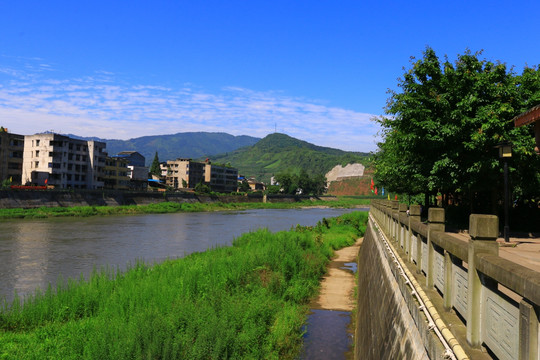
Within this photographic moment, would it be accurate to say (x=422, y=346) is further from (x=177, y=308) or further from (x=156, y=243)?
(x=156, y=243)

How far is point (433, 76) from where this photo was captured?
845 inches

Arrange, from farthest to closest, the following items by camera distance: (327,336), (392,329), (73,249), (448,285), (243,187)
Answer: (243,187) < (73,249) < (327,336) < (392,329) < (448,285)

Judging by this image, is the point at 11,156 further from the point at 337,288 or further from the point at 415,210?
the point at 415,210

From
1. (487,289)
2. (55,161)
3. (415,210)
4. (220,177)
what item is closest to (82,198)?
(55,161)

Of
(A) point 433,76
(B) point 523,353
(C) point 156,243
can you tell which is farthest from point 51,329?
(C) point 156,243

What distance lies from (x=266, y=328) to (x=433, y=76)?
16182 millimetres

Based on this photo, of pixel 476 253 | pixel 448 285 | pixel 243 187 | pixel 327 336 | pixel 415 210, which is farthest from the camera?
pixel 243 187

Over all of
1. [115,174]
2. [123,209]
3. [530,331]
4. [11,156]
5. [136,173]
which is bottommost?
[123,209]

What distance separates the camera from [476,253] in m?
3.80

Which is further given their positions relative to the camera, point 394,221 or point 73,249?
point 73,249

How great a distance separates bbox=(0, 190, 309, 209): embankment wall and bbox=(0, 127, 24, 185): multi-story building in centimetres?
1611

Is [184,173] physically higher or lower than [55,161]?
higher

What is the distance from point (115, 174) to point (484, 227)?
10359 cm

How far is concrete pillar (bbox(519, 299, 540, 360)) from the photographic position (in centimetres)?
274
